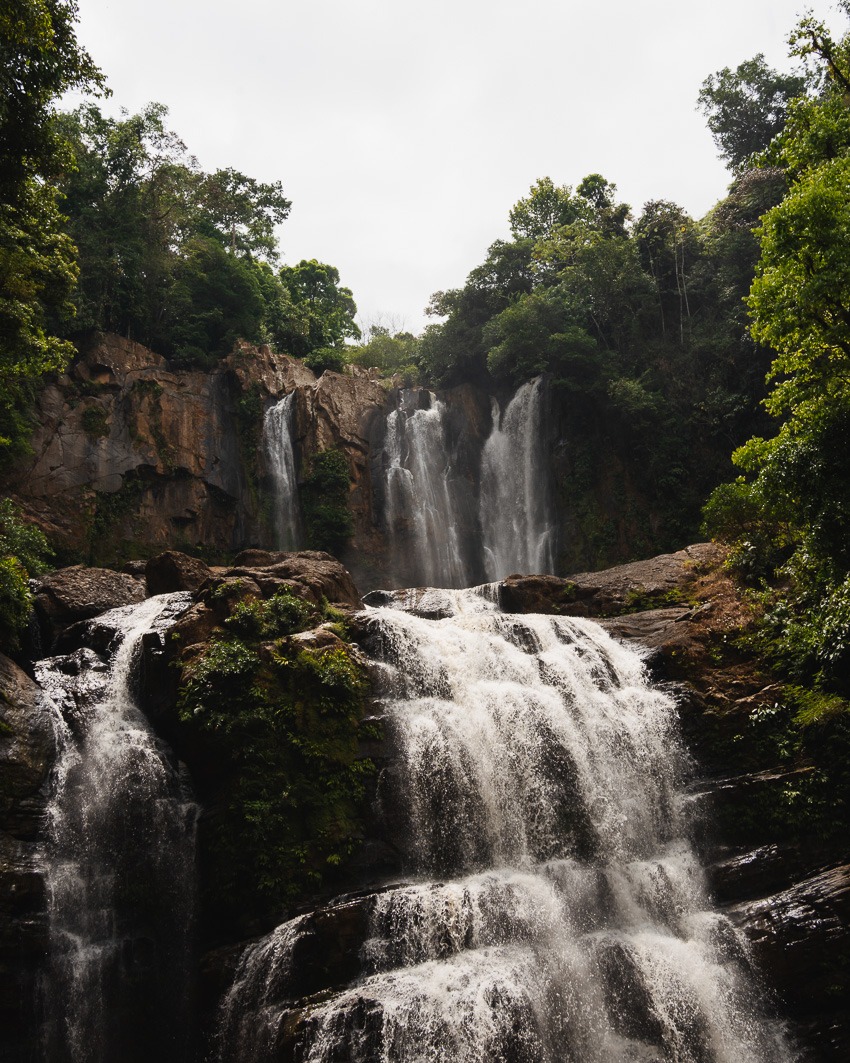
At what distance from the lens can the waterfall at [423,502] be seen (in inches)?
1131

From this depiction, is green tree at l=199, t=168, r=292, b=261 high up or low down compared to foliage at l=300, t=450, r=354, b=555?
up

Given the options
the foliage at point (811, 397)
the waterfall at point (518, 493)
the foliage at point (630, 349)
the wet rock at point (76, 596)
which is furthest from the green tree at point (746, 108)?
the wet rock at point (76, 596)

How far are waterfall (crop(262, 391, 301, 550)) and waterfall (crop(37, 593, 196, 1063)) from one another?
15399mm

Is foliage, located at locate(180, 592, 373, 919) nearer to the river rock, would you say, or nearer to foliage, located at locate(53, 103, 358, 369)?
the river rock

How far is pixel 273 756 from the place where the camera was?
12211 millimetres

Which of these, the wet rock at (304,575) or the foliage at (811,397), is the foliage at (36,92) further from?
the foliage at (811,397)

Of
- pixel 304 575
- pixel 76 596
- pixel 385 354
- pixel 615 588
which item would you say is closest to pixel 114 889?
pixel 304 575

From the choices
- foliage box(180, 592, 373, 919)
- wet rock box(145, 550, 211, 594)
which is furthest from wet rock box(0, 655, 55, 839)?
wet rock box(145, 550, 211, 594)

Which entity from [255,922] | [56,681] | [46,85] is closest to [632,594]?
[255,922]

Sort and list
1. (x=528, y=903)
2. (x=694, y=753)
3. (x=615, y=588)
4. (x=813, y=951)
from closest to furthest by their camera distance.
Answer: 1. (x=813, y=951)
2. (x=528, y=903)
3. (x=694, y=753)
4. (x=615, y=588)

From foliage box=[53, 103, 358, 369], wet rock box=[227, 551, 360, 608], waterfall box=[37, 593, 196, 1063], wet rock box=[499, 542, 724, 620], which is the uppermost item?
foliage box=[53, 103, 358, 369]

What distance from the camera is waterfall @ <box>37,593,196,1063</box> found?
1023 cm

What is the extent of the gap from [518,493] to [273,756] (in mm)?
19726

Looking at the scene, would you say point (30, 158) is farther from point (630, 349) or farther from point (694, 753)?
point (630, 349)
